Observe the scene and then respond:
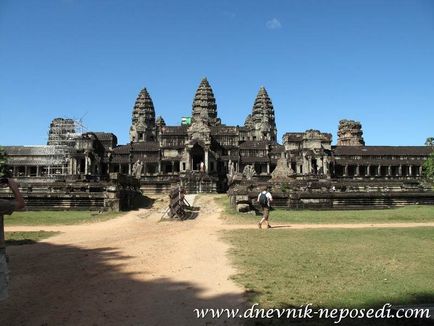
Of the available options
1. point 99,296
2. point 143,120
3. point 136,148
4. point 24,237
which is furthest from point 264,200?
point 143,120

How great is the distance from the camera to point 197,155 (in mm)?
51125

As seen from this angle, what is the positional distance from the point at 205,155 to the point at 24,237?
120 ft

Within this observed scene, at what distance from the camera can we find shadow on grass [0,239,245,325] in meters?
5.98

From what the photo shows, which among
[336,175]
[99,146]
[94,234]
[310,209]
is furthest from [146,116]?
[94,234]

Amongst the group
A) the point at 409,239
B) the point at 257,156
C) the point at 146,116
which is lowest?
the point at 409,239

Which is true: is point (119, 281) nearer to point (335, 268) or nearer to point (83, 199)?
point (335, 268)

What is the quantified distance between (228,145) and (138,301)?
49.4 metres

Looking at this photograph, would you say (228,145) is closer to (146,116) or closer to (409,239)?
(146,116)

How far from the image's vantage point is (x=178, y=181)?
40719mm

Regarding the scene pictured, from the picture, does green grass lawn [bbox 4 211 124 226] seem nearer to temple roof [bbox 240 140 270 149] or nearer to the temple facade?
the temple facade

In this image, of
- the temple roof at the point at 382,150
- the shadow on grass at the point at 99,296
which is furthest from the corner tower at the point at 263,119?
the shadow on grass at the point at 99,296

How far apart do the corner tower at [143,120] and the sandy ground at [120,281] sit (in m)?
66.9

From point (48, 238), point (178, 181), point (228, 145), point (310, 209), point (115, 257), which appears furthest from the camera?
point (228, 145)

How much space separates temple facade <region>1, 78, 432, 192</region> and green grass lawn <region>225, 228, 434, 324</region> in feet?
105
